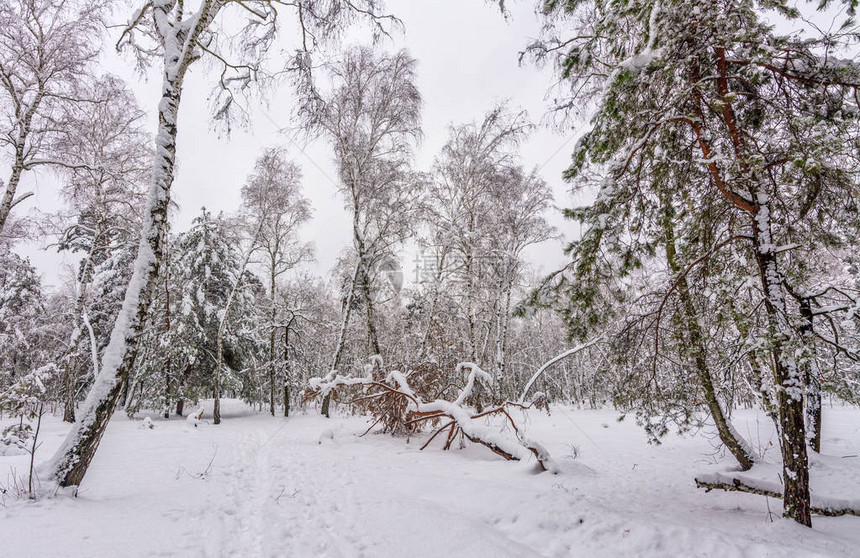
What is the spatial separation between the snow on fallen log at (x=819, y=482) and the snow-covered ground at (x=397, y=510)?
0.31ft

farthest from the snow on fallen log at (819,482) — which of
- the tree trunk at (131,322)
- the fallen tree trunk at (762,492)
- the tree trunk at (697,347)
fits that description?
the tree trunk at (131,322)

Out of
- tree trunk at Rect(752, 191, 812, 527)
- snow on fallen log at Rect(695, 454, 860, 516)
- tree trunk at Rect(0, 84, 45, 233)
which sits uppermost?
tree trunk at Rect(0, 84, 45, 233)

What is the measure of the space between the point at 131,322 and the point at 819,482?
33.5 ft

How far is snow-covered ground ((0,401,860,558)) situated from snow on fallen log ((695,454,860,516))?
0.31 feet

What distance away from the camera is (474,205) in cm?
1360

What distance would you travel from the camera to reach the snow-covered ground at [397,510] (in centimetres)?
312

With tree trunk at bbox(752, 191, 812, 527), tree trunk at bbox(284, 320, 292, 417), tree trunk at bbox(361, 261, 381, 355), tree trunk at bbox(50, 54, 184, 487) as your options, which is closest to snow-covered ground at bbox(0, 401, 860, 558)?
tree trunk at bbox(752, 191, 812, 527)

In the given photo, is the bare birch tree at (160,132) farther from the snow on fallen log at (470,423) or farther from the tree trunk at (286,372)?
the tree trunk at (286,372)

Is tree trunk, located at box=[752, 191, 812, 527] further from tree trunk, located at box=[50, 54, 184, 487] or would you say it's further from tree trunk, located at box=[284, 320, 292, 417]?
tree trunk, located at box=[284, 320, 292, 417]

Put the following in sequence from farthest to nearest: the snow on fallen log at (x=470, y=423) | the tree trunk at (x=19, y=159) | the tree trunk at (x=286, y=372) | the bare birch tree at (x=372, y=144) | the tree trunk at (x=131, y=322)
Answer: the tree trunk at (x=286, y=372), the bare birch tree at (x=372, y=144), the tree trunk at (x=19, y=159), the snow on fallen log at (x=470, y=423), the tree trunk at (x=131, y=322)

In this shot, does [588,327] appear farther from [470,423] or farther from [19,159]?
[19,159]

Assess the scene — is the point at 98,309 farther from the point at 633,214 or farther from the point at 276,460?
the point at 633,214

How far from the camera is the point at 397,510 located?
4.22 metres

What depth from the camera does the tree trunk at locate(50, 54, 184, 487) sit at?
3.89 meters
